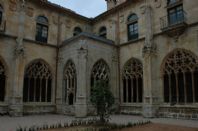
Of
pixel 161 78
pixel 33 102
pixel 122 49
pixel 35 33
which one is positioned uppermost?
pixel 35 33

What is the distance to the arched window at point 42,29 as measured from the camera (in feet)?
59.7

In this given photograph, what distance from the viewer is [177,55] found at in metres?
14.5

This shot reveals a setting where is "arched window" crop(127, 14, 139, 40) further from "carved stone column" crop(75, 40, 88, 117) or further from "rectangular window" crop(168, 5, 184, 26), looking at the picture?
"carved stone column" crop(75, 40, 88, 117)

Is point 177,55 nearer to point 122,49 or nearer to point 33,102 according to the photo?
point 122,49

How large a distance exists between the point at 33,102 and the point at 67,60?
423 centimetres

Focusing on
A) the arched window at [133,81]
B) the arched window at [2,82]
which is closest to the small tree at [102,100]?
the arched window at [133,81]

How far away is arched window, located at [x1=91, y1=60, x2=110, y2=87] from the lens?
16203 mm

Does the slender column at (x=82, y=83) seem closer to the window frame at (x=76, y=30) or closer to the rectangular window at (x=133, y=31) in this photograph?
the rectangular window at (x=133, y=31)

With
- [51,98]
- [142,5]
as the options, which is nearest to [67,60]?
[51,98]

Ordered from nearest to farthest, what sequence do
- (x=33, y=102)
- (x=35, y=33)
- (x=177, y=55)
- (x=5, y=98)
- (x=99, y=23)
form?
1. (x=177, y=55)
2. (x=5, y=98)
3. (x=33, y=102)
4. (x=35, y=33)
5. (x=99, y=23)

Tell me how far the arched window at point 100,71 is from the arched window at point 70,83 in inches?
54.9

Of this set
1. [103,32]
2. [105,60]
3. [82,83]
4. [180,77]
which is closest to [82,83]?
[82,83]

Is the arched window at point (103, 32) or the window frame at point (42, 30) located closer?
the window frame at point (42, 30)

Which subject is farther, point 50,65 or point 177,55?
point 50,65
